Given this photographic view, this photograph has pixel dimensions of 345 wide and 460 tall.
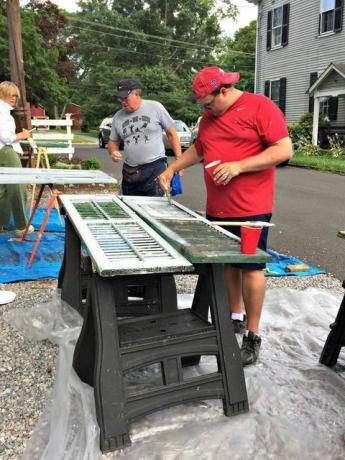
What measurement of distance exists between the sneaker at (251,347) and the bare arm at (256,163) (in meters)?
0.95

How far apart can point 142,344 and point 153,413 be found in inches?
13.6

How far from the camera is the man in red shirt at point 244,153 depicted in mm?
2836

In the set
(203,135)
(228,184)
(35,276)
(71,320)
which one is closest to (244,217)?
(228,184)

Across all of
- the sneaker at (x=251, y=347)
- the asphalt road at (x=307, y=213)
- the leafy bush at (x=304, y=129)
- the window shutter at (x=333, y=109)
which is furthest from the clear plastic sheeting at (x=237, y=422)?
the window shutter at (x=333, y=109)

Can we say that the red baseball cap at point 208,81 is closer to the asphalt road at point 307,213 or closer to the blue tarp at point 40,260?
the blue tarp at point 40,260

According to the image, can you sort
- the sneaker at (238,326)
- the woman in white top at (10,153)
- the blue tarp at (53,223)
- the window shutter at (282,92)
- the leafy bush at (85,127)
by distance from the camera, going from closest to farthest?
the sneaker at (238,326) < the woman in white top at (10,153) < the blue tarp at (53,223) < the window shutter at (282,92) < the leafy bush at (85,127)

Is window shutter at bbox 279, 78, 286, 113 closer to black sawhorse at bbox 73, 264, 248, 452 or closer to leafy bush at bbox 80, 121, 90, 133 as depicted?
black sawhorse at bbox 73, 264, 248, 452

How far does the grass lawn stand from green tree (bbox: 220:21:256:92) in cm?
2829

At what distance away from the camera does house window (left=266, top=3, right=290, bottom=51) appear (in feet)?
67.6

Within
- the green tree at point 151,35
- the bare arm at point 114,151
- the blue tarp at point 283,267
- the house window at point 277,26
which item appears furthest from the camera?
the green tree at point 151,35

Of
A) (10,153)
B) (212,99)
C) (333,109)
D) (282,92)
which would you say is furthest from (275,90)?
(212,99)

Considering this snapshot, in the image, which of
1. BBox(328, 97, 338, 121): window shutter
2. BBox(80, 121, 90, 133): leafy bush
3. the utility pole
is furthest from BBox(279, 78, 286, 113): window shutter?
BBox(80, 121, 90, 133): leafy bush

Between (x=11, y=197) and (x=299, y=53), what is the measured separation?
56.1 ft

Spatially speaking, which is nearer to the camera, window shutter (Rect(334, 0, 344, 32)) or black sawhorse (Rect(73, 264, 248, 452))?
black sawhorse (Rect(73, 264, 248, 452))
